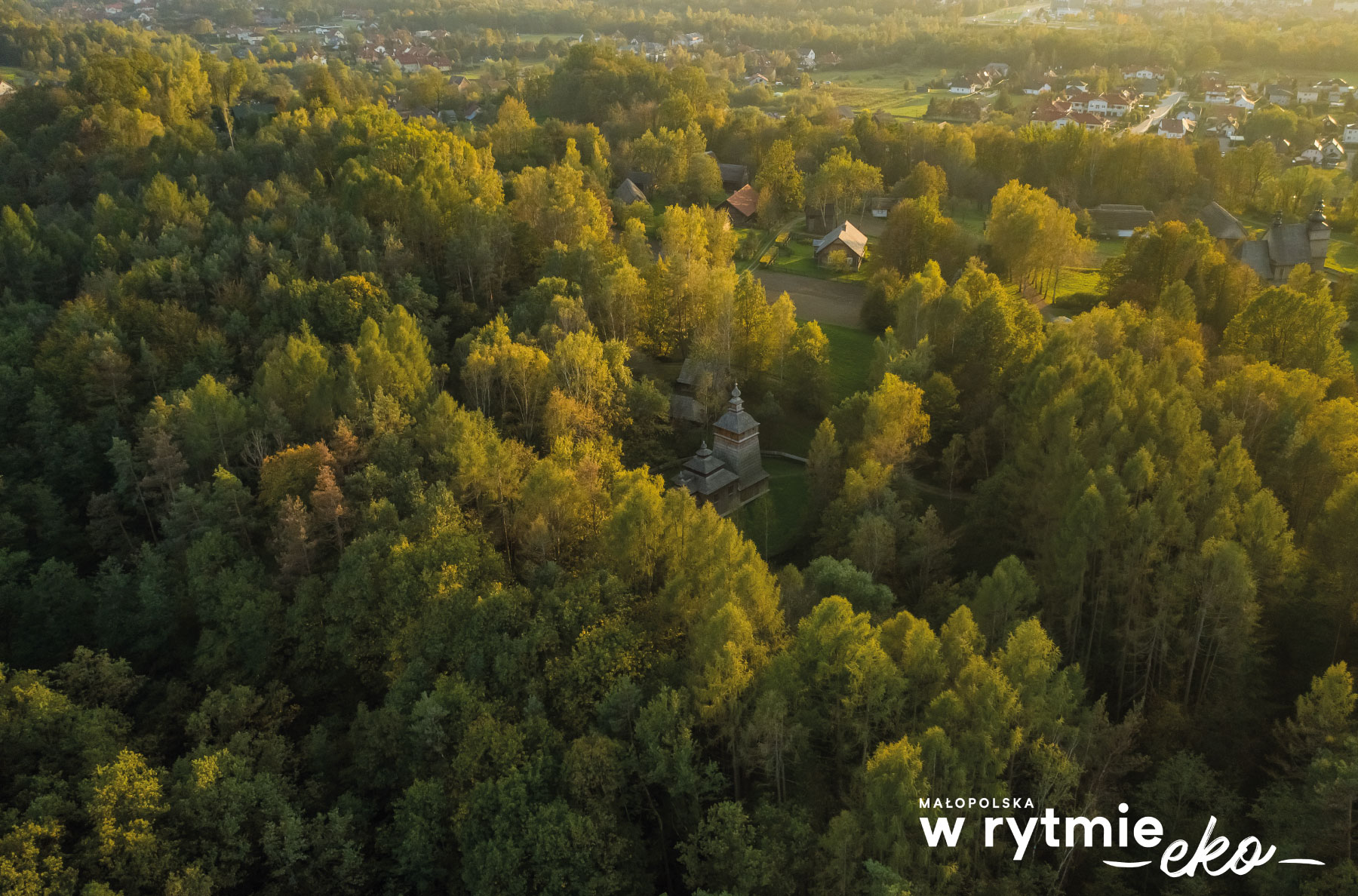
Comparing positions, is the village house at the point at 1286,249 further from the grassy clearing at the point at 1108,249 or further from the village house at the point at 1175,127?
the village house at the point at 1175,127

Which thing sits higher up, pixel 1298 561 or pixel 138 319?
pixel 138 319

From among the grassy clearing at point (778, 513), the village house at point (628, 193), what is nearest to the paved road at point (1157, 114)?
the village house at point (628, 193)

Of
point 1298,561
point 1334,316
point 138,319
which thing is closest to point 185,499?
point 138,319

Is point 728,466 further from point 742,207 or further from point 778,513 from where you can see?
point 742,207

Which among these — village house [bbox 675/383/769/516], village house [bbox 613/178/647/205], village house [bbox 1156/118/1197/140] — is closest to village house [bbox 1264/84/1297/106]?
village house [bbox 1156/118/1197/140]

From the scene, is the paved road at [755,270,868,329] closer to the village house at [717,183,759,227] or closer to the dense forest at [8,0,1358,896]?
the dense forest at [8,0,1358,896]

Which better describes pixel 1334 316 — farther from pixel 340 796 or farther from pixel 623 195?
pixel 623 195

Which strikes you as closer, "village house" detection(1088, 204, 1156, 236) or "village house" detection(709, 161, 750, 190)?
"village house" detection(1088, 204, 1156, 236)
